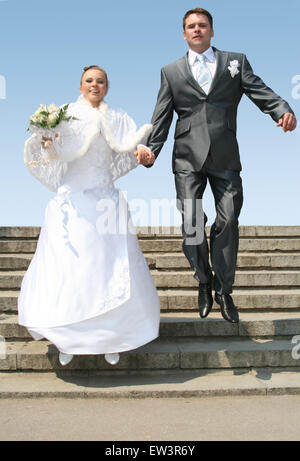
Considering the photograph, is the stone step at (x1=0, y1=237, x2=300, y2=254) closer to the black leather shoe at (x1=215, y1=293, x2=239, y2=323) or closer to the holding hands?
the black leather shoe at (x1=215, y1=293, x2=239, y2=323)

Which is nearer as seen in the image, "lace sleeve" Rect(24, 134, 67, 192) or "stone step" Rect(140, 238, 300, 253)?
"lace sleeve" Rect(24, 134, 67, 192)

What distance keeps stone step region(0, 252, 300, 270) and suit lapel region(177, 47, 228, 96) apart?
243cm

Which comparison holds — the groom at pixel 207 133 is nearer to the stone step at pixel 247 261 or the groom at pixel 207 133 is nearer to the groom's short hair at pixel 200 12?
the groom's short hair at pixel 200 12

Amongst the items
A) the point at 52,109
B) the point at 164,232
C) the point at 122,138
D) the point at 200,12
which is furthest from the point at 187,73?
the point at 164,232

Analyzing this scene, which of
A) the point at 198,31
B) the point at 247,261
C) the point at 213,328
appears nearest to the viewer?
the point at 198,31

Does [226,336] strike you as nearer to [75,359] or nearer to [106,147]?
[75,359]

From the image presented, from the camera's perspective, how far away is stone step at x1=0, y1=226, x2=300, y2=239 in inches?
289

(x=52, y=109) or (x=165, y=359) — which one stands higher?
(x=52, y=109)

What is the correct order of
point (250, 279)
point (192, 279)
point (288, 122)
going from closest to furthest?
point (288, 122) < point (192, 279) < point (250, 279)

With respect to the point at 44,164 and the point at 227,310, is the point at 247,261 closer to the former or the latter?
the point at 227,310

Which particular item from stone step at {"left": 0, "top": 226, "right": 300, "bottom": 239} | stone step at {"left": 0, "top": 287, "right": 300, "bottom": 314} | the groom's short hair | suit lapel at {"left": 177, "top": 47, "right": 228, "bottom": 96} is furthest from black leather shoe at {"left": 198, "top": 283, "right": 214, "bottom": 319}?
stone step at {"left": 0, "top": 226, "right": 300, "bottom": 239}

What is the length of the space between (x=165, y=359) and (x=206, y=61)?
2584mm

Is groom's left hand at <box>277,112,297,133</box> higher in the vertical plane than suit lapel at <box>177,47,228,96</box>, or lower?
lower

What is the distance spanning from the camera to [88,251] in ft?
13.5
